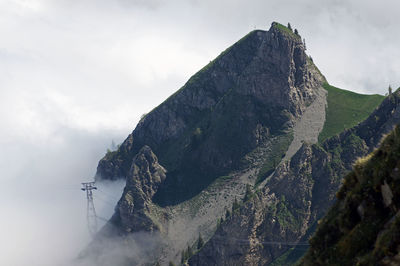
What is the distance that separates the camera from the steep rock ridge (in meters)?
48.6

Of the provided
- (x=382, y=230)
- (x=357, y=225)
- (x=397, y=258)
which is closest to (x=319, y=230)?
(x=357, y=225)

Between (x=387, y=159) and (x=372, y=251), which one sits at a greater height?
(x=387, y=159)

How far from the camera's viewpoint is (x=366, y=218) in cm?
5425

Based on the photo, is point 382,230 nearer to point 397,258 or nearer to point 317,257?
point 397,258

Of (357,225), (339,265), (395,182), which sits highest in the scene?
(395,182)

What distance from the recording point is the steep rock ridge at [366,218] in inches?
1913

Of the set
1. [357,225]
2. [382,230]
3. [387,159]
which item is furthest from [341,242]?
[387,159]

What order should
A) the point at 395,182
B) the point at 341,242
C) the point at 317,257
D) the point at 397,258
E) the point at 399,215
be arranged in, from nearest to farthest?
1. the point at 397,258
2. the point at 399,215
3. the point at 395,182
4. the point at 341,242
5. the point at 317,257

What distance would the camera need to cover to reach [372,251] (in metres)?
49.9

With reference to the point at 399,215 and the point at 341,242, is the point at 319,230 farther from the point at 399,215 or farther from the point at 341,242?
the point at 399,215

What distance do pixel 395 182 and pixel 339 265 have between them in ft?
34.1

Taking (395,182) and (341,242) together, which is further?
(341,242)

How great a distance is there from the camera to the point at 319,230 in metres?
61.4

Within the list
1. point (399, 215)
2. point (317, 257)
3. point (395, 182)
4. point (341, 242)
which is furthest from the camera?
point (317, 257)
